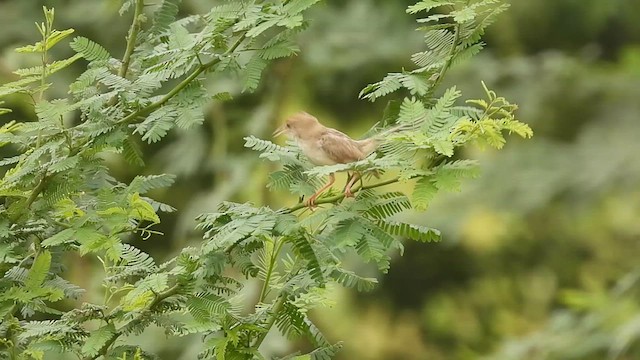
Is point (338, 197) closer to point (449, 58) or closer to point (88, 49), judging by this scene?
point (449, 58)

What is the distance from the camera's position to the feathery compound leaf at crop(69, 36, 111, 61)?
1761mm

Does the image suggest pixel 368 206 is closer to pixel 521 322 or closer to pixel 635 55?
pixel 635 55

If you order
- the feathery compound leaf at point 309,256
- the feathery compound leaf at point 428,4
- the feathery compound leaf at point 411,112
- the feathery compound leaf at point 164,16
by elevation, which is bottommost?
the feathery compound leaf at point 309,256

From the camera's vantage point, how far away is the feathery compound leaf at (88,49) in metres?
1.76

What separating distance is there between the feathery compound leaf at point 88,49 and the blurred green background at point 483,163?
2.65 metres

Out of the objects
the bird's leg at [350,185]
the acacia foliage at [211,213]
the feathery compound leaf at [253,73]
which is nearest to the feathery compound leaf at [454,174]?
the acacia foliage at [211,213]

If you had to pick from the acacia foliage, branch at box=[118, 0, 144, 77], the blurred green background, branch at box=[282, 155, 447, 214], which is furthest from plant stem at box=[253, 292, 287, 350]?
the blurred green background

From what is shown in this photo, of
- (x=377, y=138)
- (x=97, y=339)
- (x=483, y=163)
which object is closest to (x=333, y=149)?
(x=377, y=138)

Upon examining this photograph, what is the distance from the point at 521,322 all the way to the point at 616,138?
0.90m

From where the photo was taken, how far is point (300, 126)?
195 cm

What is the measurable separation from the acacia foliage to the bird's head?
0.36 feet

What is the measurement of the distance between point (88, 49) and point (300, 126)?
38 cm

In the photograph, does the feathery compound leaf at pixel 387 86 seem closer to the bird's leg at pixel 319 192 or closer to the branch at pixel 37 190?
the bird's leg at pixel 319 192

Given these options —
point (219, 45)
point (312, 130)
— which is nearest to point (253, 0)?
point (219, 45)
